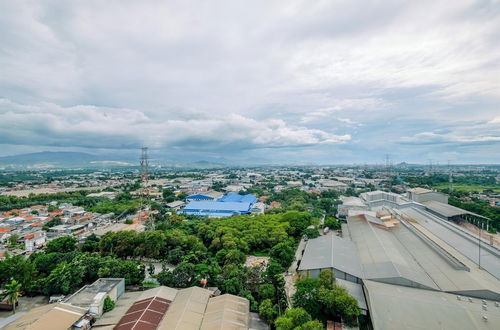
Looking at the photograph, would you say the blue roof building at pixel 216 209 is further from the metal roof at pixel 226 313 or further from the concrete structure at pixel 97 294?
the metal roof at pixel 226 313

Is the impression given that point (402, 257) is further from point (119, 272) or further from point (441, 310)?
point (119, 272)

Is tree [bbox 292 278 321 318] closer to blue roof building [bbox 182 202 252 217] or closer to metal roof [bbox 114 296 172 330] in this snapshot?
metal roof [bbox 114 296 172 330]

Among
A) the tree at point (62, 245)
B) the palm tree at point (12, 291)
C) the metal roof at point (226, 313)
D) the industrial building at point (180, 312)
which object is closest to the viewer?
the metal roof at point (226, 313)

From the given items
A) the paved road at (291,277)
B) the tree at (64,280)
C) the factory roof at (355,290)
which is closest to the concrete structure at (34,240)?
the tree at (64,280)

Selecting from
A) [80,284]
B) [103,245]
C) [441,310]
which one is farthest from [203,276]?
[441,310]

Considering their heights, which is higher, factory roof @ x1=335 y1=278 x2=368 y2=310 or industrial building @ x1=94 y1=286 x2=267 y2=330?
factory roof @ x1=335 y1=278 x2=368 y2=310

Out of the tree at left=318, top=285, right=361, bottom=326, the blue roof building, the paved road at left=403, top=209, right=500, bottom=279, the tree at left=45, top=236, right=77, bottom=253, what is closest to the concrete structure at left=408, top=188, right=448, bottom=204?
the paved road at left=403, top=209, right=500, bottom=279
